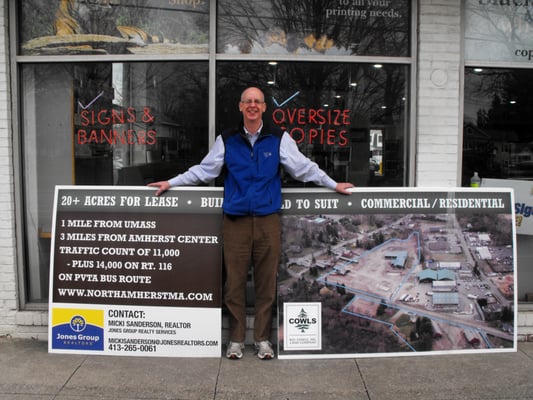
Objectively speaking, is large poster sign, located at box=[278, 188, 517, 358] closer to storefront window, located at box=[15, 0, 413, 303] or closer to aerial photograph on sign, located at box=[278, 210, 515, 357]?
aerial photograph on sign, located at box=[278, 210, 515, 357]

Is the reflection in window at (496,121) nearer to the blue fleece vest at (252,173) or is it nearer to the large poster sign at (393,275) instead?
the large poster sign at (393,275)

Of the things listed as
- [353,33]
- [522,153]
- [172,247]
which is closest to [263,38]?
[353,33]

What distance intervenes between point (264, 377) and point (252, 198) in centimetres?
133

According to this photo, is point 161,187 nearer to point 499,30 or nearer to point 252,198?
point 252,198

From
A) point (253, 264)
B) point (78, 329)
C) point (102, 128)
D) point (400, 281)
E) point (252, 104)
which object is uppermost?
point (252, 104)

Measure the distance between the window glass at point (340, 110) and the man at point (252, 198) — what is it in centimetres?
58

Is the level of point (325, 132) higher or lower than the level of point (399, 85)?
lower

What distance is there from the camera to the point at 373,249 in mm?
3922

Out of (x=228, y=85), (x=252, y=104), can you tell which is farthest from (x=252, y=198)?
(x=228, y=85)

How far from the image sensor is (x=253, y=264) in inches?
157

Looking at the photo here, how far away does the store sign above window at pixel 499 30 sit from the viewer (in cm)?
443

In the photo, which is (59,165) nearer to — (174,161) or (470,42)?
(174,161)

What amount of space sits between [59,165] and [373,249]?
2968mm

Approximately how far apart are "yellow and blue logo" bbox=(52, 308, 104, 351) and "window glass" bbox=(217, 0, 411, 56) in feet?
8.67
